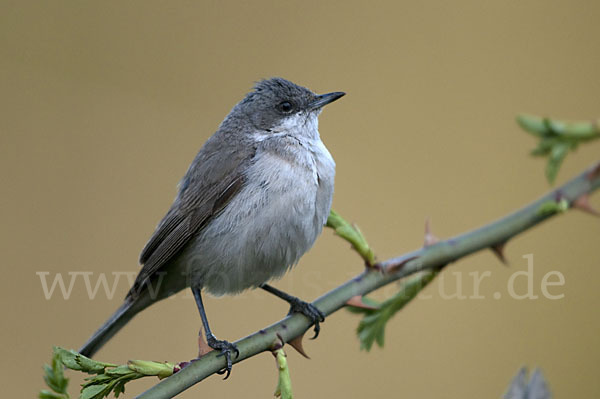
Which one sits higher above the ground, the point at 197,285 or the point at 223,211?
the point at 223,211

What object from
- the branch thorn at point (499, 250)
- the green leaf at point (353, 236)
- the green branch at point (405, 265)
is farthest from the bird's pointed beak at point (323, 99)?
the branch thorn at point (499, 250)

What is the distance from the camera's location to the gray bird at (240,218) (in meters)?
2.09

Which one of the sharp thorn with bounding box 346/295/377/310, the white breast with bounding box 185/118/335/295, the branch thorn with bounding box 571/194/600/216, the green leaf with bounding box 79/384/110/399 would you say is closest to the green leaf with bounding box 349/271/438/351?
the sharp thorn with bounding box 346/295/377/310

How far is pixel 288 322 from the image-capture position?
123 cm

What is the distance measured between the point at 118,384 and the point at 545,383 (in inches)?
29.1

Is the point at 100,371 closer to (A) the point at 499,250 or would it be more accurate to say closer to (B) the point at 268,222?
(A) the point at 499,250

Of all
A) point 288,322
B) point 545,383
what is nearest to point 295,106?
point 288,322

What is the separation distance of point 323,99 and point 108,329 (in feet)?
3.95

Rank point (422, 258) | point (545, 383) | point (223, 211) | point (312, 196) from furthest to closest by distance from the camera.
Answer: point (223, 211), point (312, 196), point (422, 258), point (545, 383)

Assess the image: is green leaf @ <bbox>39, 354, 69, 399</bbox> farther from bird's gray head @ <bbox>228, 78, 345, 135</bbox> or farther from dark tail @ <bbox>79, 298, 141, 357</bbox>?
bird's gray head @ <bbox>228, 78, 345, 135</bbox>

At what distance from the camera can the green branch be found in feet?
2.62

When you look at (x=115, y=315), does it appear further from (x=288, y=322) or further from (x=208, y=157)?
(x=288, y=322)

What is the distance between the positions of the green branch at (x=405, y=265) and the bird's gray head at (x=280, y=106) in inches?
54.1

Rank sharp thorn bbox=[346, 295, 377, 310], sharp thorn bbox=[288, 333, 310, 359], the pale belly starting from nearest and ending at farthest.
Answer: sharp thorn bbox=[346, 295, 377, 310]
sharp thorn bbox=[288, 333, 310, 359]
the pale belly
